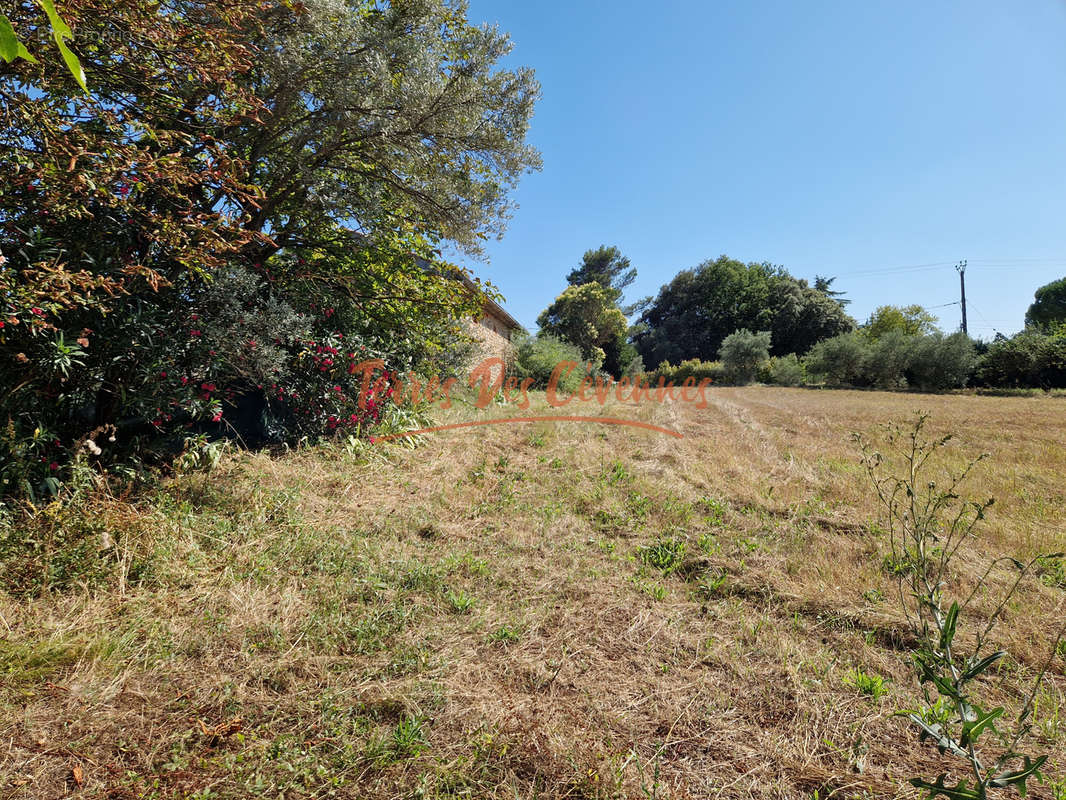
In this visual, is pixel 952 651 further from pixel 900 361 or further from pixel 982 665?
pixel 900 361

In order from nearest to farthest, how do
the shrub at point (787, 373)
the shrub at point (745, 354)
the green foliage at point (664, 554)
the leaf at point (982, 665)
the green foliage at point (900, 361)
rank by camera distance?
the leaf at point (982, 665) → the green foliage at point (664, 554) → the green foliage at point (900, 361) → the shrub at point (787, 373) → the shrub at point (745, 354)

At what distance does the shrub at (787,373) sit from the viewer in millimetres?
21984

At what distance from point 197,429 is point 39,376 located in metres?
1.36

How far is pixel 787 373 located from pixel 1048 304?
116 feet

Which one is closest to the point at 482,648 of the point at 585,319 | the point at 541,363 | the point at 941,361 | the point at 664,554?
the point at 664,554

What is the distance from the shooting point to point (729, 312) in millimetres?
37156

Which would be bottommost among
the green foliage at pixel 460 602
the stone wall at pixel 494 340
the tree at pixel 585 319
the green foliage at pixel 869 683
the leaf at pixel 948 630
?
the green foliage at pixel 869 683

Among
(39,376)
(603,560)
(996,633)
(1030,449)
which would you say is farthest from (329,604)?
(1030,449)

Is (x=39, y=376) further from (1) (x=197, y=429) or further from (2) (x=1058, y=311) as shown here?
(2) (x=1058, y=311)

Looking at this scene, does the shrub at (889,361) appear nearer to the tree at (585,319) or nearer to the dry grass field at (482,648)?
the tree at (585,319)

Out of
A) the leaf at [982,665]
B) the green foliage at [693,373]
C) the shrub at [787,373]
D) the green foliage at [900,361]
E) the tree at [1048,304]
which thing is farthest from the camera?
the tree at [1048,304]

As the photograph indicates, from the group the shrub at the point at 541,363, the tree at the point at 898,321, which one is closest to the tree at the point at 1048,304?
the tree at the point at 898,321

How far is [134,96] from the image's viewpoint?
380cm

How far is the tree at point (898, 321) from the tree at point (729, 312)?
73.3 inches
